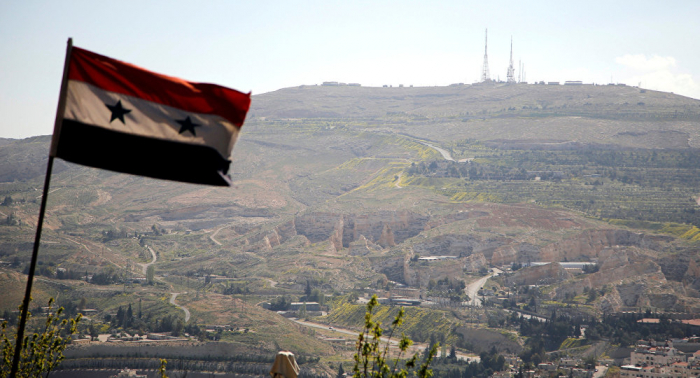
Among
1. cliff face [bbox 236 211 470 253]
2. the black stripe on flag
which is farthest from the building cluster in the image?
the black stripe on flag

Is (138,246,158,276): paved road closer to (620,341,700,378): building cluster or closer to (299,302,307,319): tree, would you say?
(299,302,307,319): tree

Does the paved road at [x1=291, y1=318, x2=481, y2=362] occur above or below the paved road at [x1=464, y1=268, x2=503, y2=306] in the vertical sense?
below

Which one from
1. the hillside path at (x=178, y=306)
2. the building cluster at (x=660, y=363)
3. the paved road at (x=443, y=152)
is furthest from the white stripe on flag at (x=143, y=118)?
the paved road at (x=443, y=152)

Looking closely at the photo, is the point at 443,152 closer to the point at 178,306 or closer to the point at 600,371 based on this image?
the point at 178,306

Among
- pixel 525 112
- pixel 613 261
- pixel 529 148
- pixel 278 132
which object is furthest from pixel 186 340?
pixel 525 112

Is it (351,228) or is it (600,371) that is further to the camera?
(351,228)

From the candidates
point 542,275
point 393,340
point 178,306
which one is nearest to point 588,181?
point 542,275

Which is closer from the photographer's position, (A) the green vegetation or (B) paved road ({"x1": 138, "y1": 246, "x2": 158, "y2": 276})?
(B) paved road ({"x1": 138, "y1": 246, "x2": 158, "y2": 276})

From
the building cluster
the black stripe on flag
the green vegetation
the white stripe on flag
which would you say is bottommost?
the building cluster
